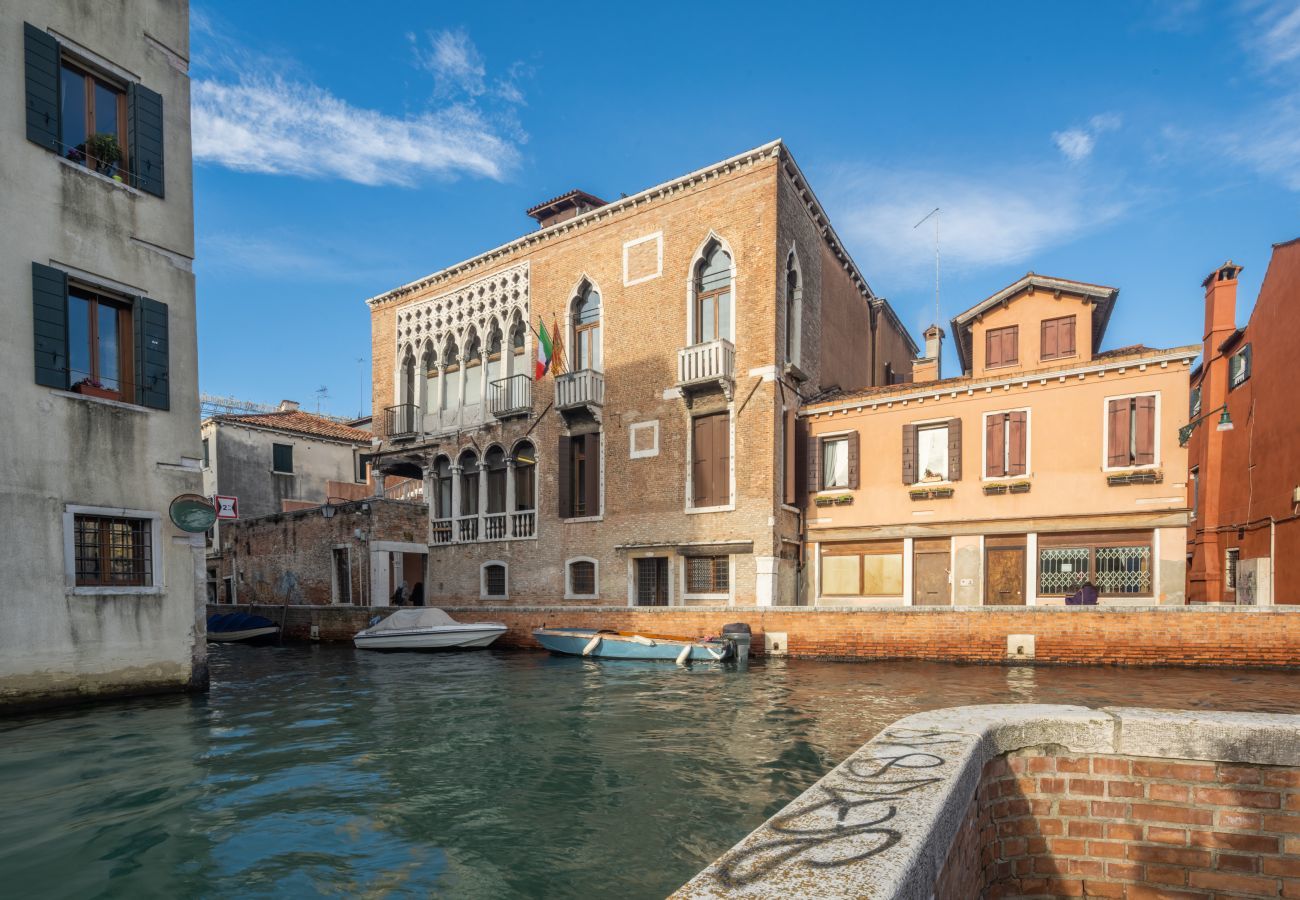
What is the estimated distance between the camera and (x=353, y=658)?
56.9ft

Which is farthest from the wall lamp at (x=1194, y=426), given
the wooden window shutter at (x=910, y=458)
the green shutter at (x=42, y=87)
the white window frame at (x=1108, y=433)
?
the green shutter at (x=42, y=87)

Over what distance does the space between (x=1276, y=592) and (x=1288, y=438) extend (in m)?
3.54

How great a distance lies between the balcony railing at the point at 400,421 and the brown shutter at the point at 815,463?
1315cm

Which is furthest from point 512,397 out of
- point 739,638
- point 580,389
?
point 739,638

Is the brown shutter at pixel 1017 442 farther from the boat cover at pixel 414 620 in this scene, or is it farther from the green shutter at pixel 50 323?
the green shutter at pixel 50 323

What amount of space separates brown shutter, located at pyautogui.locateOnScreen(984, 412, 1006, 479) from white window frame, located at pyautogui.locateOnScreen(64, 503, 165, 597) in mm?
15731

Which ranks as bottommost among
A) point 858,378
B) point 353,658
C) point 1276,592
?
point 353,658

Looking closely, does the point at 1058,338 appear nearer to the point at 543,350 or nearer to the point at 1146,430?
the point at 1146,430

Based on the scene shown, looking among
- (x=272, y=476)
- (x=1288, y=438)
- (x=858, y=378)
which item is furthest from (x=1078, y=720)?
(x=272, y=476)

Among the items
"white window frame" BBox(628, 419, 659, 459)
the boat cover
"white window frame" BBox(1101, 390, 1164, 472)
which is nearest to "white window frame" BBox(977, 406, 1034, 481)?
"white window frame" BBox(1101, 390, 1164, 472)

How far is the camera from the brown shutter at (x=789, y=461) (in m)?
17.8

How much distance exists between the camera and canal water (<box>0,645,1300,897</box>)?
15.9ft

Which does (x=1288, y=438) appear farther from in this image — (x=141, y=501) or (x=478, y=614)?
(x=141, y=501)

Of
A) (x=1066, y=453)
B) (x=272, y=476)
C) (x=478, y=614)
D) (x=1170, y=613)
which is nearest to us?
(x=1170, y=613)
